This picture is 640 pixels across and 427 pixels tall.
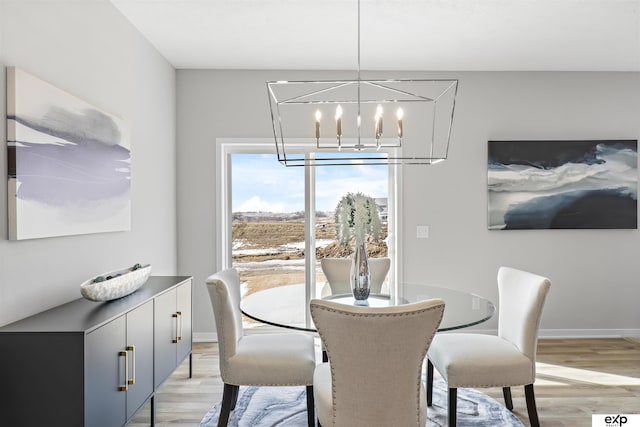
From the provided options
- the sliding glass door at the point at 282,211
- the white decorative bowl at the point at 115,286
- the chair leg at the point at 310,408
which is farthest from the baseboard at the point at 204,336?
the chair leg at the point at 310,408

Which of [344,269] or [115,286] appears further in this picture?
[344,269]

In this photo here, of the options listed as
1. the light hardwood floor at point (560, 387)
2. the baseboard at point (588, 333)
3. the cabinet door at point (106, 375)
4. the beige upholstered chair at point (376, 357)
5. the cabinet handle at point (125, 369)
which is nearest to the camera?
the beige upholstered chair at point (376, 357)

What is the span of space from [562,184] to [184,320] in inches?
139

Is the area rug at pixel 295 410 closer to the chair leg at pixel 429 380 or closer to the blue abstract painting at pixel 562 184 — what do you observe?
the chair leg at pixel 429 380

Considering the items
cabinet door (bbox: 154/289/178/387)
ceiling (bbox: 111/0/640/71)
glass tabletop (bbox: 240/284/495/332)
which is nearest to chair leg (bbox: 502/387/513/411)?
glass tabletop (bbox: 240/284/495/332)

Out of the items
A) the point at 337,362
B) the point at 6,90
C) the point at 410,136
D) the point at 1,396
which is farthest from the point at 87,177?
the point at 410,136

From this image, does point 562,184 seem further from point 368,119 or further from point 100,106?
point 100,106

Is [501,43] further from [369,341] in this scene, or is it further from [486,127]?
[369,341]

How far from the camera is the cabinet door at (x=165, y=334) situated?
7.95ft

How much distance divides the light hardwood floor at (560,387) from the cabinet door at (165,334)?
272 mm

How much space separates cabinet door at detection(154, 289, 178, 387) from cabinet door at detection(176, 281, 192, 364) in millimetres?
90

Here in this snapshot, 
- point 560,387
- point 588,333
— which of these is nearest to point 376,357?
point 560,387

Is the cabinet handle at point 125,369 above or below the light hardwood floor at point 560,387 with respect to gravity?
above

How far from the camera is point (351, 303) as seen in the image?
7.54 ft
